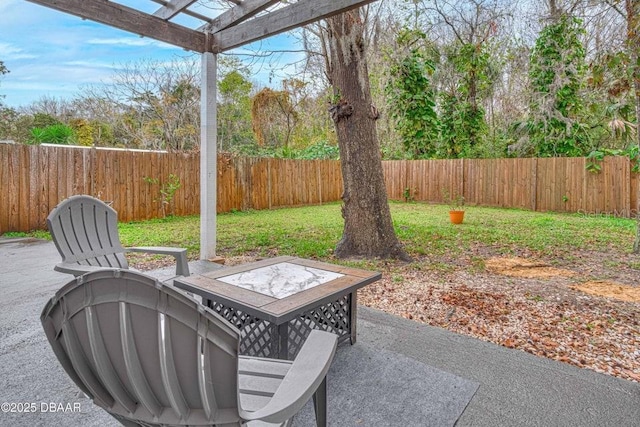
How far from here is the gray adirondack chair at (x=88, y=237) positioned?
7.16 ft

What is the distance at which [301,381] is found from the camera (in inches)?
40.7

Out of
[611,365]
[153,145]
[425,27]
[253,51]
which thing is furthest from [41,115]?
[611,365]

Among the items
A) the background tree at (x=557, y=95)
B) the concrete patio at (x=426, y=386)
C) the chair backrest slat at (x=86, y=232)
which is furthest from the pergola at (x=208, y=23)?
the background tree at (x=557, y=95)

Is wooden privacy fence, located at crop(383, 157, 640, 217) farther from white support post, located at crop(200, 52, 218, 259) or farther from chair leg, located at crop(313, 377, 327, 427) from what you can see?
chair leg, located at crop(313, 377, 327, 427)

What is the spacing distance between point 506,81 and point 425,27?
8.52m

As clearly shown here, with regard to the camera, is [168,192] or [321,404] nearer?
[321,404]

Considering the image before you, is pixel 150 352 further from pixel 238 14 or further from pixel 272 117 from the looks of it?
pixel 272 117

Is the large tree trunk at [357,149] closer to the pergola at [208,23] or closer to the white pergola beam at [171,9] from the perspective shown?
the pergola at [208,23]

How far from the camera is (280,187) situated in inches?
423

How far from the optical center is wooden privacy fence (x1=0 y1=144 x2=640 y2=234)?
6281mm

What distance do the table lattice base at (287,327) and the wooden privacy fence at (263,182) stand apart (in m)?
6.04

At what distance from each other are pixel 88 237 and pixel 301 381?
2088mm

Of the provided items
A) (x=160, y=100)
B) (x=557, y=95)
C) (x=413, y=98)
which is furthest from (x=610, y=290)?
(x=160, y=100)

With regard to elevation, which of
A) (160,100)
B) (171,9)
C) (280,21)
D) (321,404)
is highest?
(160,100)
